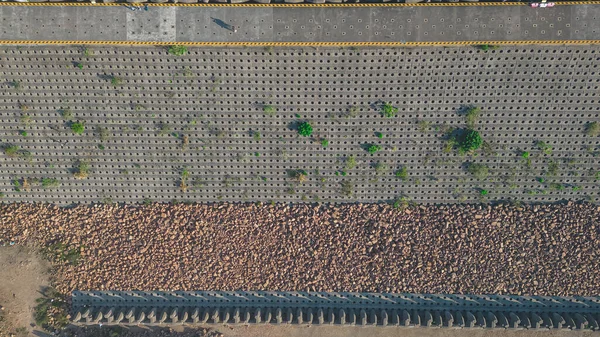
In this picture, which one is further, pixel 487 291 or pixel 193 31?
pixel 487 291

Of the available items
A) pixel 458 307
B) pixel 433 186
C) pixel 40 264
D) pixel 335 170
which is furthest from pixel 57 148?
pixel 458 307

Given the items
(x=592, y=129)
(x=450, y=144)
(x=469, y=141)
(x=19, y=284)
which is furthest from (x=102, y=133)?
(x=592, y=129)

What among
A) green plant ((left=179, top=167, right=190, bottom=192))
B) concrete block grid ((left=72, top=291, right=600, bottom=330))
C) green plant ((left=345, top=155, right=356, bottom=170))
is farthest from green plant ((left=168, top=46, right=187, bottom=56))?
concrete block grid ((left=72, top=291, right=600, bottom=330))

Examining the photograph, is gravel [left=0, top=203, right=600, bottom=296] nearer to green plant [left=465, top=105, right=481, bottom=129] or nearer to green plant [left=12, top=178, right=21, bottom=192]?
green plant [left=12, top=178, right=21, bottom=192]

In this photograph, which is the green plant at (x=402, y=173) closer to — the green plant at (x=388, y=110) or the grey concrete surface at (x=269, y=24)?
the green plant at (x=388, y=110)

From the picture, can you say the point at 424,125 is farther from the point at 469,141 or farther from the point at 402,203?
the point at 402,203

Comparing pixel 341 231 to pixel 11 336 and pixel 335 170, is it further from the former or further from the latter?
pixel 11 336

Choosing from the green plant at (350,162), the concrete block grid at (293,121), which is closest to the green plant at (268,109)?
the concrete block grid at (293,121)
